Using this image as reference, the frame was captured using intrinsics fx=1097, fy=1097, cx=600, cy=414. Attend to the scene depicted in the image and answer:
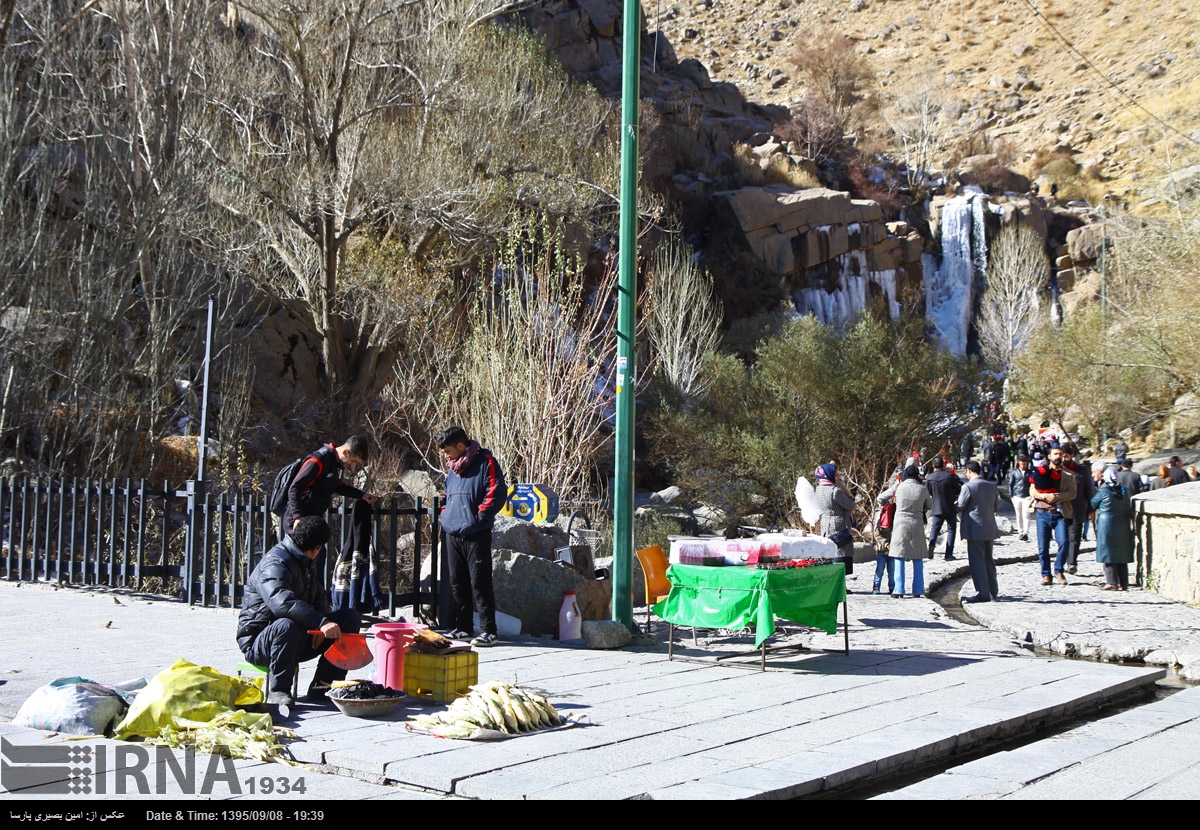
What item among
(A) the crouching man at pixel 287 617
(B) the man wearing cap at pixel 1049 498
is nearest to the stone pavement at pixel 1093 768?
(A) the crouching man at pixel 287 617

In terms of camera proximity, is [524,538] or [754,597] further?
[524,538]

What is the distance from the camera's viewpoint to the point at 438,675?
22.6 ft

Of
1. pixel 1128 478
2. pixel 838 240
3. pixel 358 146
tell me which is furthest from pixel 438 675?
pixel 838 240

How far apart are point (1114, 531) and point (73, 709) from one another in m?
12.8

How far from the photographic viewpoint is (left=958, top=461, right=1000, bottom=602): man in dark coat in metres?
13.0

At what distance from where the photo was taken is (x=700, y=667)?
8758mm

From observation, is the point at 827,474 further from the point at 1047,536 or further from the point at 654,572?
the point at 1047,536

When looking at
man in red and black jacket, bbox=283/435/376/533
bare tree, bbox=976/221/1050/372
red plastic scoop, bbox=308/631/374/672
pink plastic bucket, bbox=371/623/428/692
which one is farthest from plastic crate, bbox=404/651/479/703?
bare tree, bbox=976/221/1050/372

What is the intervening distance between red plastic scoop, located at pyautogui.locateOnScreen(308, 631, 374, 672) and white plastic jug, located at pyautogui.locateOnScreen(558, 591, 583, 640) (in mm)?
3221

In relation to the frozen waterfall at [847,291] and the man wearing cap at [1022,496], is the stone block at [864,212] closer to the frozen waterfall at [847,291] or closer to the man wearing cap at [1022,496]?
the frozen waterfall at [847,291]

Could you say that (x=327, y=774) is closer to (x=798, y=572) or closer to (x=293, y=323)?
(x=798, y=572)

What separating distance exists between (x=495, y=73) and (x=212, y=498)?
16802 mm

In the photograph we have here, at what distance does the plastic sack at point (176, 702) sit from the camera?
19.0 ft

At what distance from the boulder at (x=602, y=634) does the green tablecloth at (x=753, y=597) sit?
0.53 metres
